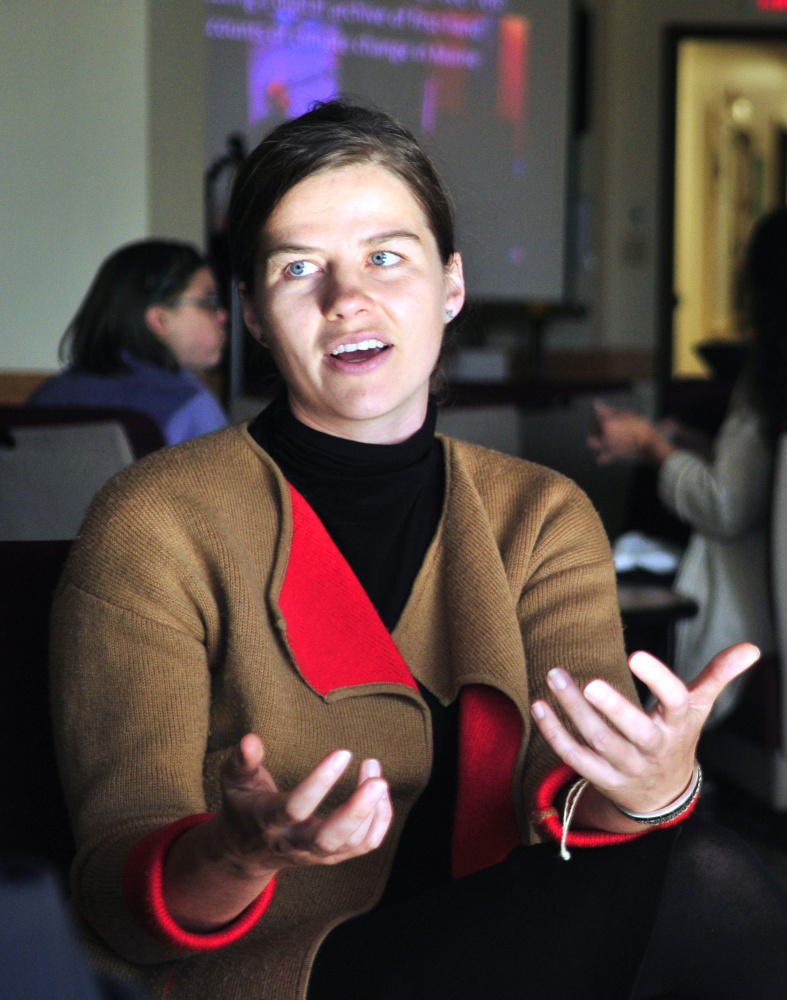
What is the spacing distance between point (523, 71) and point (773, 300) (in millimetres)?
4181

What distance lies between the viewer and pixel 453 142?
6.05m

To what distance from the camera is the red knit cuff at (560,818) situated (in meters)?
0.92

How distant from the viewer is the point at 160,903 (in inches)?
31.0

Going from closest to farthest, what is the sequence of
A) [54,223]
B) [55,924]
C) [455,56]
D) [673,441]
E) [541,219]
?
[55,924] → [673,441] → [54,223] → [455,56] → [541,219]

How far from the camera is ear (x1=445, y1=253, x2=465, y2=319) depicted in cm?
126

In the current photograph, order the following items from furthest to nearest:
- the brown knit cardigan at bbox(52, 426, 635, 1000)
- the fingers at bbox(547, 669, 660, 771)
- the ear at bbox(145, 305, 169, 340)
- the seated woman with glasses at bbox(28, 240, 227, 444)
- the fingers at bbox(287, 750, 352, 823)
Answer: the ear at bbox(145, 305, 169, 340), the seated woman with glasses at bbox(28, 240, 227, 444), the brown knit cardigan at bbox(52, 426, 635, 1000), the fingers at bbox(547, 669, 660, 771), the fingers at bbox(287, 750, 352, 823)

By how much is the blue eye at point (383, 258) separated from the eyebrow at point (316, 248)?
0.5 inches

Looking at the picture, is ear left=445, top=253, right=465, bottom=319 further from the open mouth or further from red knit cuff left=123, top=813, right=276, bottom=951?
red knit cuff left=123, top=813, right=276, bottom=951

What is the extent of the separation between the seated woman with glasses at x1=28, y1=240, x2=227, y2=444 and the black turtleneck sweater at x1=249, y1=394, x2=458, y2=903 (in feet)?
5.23

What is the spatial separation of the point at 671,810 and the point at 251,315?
26.3 inches

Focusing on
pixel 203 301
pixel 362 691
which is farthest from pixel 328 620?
pixel 203 301

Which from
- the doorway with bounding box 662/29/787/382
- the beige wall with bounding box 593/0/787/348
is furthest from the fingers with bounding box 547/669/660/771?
the doorway with bounding box 662/29/787/382

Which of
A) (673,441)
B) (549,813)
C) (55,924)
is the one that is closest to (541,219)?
(673,441)

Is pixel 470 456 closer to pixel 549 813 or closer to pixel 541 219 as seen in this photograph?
pixel 549 813
